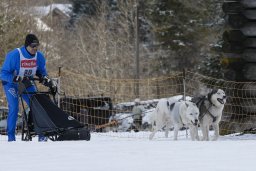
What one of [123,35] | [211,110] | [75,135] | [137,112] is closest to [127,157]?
[75,135]

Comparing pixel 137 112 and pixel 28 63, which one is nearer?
pixel 28 63

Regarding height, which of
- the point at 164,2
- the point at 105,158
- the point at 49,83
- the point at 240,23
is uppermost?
the point at 164,2

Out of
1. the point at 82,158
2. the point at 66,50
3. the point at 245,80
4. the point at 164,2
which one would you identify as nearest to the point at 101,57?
the point at 66,50

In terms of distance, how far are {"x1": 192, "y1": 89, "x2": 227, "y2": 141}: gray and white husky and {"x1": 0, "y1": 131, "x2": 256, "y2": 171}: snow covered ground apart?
302cm

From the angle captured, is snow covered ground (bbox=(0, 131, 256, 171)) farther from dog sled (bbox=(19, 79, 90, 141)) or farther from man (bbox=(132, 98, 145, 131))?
man (bbox=(132, 98, 145, 131))

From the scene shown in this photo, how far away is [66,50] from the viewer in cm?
3759

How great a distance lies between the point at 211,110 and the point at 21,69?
3.05 meters

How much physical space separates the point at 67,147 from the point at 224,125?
5.53m

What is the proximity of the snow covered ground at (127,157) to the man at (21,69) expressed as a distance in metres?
1.49

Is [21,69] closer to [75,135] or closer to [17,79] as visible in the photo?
[17,79]

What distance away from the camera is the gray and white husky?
35.8ft

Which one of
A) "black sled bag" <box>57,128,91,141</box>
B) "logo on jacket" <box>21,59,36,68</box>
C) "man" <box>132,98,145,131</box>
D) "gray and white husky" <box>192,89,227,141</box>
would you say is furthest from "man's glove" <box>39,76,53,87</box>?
"man" <box>132,98,145,131</box>

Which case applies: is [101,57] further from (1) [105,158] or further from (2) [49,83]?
(1) [105,158]

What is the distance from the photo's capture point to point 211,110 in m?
11.0
